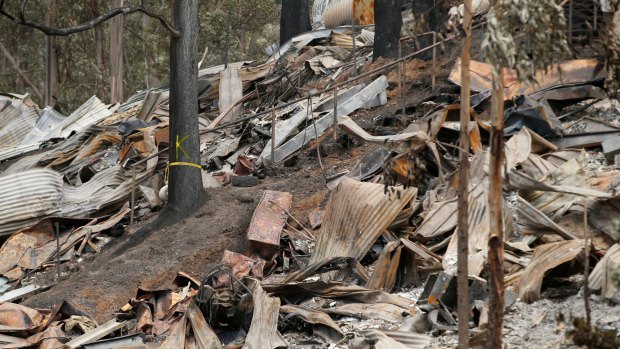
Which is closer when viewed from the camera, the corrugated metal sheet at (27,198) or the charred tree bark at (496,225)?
the charred tree bark at (496,225)

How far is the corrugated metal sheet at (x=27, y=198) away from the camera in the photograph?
13.5 meters

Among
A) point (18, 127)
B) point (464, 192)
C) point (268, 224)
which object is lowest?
point (18, 127)

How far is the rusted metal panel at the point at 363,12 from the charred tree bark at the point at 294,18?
1.21 m

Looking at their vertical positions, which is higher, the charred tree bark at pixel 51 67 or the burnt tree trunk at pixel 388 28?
the burnt tree trunk at pixel 388 28

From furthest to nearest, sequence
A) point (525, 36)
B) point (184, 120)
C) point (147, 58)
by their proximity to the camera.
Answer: point (147, 58) < point (184, 120) < point (525, 36)

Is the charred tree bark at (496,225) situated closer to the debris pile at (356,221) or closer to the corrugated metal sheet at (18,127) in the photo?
the debris pile at (356,221)

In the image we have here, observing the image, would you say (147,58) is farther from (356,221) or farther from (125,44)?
(356,221)

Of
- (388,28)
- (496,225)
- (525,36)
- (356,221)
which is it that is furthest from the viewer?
(388,28)

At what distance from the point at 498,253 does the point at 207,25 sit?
2459cm

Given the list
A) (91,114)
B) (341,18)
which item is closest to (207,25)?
(341,18)

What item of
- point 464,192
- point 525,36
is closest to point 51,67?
point 464,192

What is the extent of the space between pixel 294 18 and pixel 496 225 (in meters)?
16.4

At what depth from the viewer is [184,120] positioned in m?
12.5

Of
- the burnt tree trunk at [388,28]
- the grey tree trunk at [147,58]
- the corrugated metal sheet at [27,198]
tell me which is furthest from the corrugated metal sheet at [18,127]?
the grey tree trunk at [147,58]
